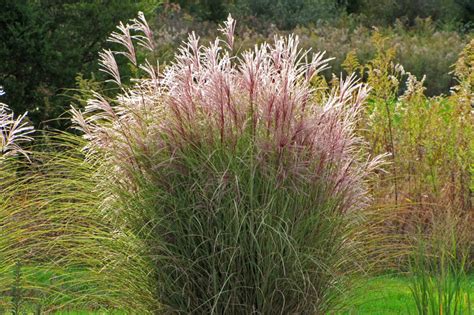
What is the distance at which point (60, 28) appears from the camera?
36.3 ft

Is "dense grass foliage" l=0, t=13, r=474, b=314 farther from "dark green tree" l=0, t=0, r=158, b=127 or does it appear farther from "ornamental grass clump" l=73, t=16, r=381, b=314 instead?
"dark green tree" l=0, t=0, r=158, b=127

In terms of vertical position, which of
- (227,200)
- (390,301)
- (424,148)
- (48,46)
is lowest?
(390,301)

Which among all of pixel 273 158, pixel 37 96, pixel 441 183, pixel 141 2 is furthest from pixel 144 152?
pixel 141 2

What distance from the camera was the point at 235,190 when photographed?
Answer: 191 inches

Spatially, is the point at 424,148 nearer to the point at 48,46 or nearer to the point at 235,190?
the point at 48,46

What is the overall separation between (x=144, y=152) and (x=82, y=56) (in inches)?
243

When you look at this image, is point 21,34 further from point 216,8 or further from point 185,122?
point 216,8

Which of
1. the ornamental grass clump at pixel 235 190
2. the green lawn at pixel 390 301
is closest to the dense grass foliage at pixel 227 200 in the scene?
the ornamental grass clump at pixel 235 190

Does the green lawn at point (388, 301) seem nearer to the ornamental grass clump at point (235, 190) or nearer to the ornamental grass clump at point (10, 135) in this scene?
the ornamental grass clump at point (10, 135)

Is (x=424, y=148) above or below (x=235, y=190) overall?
above

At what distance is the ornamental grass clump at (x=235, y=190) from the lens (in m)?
4.88

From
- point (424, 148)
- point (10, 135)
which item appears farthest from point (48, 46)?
point (10, 135)

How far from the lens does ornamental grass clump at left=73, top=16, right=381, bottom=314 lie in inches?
192

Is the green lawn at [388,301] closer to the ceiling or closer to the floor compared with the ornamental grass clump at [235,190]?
closer to the floor
